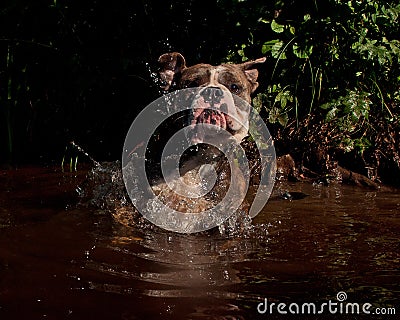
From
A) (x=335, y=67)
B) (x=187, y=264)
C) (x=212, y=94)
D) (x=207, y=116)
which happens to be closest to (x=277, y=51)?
(x=335, y=67)

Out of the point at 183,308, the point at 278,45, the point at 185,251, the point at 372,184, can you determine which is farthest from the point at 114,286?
the point at 372,184

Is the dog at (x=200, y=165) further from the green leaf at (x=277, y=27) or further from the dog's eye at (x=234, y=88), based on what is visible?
the green leaf at (x=277, y=27)

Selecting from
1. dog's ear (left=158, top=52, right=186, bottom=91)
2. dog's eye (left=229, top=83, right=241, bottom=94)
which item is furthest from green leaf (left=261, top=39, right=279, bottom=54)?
dog's ear (left=158, top=52, right=186, bottom=91)

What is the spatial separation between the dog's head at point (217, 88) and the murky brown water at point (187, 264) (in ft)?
2.42

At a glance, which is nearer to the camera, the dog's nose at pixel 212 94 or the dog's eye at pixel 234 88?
the dog's nose at pixel 212 94

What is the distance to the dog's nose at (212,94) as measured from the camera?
4.48 metres

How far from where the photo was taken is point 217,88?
4.57 meters

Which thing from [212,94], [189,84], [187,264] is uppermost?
[189,84]

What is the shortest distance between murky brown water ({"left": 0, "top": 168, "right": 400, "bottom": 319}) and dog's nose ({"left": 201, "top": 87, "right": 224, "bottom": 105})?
91 cm

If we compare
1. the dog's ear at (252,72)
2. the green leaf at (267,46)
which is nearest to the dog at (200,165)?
the dog's ear at (252,72)

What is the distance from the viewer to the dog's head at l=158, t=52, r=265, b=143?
4.46 m

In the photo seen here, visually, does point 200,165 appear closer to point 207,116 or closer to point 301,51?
point 207,116

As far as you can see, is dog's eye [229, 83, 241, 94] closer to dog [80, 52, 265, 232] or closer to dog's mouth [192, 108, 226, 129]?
dog [80, 52, 265, 232]

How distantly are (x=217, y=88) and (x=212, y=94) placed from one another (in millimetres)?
69
